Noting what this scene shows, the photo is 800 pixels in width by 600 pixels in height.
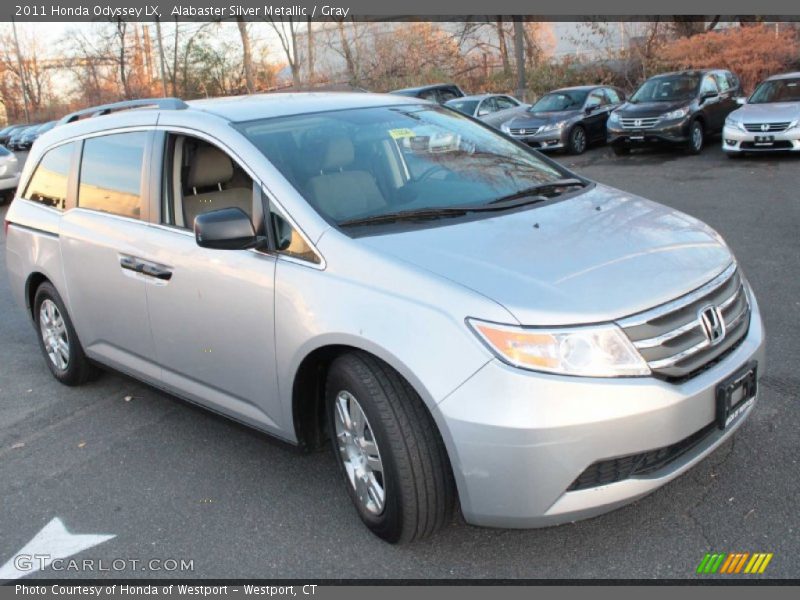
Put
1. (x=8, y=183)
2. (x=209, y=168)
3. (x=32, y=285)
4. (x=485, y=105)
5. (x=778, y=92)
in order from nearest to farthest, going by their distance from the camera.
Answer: (x=209, y=168), (x=32, y=285), (x=778, y=92), (x=8, y=183), (x=485, y=105)

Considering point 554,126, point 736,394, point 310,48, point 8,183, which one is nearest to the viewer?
point 736,394

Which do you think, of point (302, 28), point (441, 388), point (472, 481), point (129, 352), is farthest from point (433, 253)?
point (302, 28)

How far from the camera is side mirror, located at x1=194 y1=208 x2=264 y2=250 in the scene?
3385 mm

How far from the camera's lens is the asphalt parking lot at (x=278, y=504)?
122 inches

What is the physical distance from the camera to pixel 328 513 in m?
3.56

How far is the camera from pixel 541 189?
396 centimetres

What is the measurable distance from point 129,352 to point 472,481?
2.42m

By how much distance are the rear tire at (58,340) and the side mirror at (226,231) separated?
203 centimetres

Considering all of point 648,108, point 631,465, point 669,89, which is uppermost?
point 669,89

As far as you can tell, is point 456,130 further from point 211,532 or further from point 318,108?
point 211,532

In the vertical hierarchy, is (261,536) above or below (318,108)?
below

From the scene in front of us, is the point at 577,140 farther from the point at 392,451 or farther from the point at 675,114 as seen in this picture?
the point at 392,451

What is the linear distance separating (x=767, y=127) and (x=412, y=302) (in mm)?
12317

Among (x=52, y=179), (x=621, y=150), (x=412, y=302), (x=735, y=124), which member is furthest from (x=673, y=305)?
(x=621, y=150)
